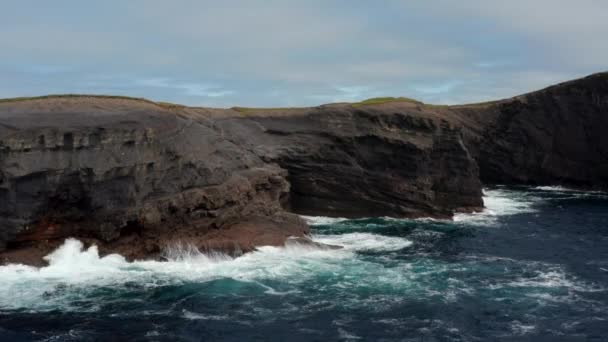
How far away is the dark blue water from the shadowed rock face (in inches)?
100

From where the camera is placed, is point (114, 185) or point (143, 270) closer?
point (143, 270)

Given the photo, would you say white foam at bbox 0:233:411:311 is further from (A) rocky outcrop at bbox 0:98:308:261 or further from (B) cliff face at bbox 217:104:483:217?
(B) cliff face at bbox 217:104:483:217

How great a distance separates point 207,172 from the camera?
44438 millimetres

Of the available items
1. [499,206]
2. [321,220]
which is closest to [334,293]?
[321,220]

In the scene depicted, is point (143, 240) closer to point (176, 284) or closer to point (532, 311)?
point (176, 284)

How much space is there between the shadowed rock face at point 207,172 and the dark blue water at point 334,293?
2549 millimetres

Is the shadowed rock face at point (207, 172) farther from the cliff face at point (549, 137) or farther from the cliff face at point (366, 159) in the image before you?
the cliff face at point (549, 137)

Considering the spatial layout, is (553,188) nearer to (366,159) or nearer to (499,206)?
(499,206)

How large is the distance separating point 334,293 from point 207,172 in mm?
16676

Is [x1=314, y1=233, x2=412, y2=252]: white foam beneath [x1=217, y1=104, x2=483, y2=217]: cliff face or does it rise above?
beneath

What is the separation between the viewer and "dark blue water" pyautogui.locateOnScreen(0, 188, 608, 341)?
26.7 metres

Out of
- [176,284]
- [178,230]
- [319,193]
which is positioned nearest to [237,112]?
[319,193]

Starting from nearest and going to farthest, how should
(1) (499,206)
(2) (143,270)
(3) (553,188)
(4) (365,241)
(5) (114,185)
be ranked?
(2) (143,270), (5) (114,185), (4) (365,241), (1) (499,206), (3) (553,188)

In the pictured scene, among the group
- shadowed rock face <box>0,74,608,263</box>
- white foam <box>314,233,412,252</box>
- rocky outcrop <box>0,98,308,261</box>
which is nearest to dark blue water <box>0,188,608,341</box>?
white foam <box>314,233,412,252</box>
